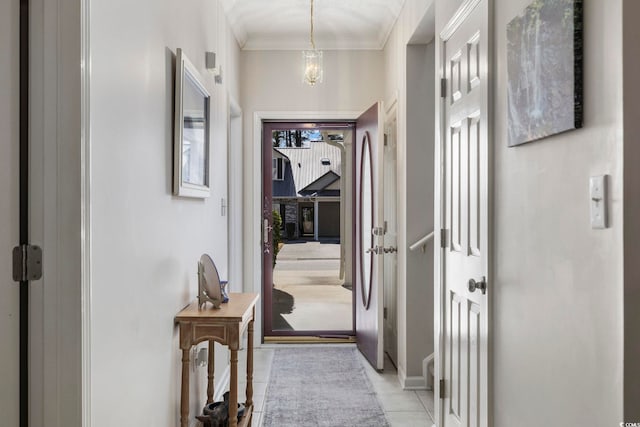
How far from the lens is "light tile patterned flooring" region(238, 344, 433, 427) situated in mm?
2807

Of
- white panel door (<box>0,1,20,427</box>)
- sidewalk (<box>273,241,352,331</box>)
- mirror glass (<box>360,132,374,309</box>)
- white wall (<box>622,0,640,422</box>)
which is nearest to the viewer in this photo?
white wall (<box>622,0,640,422</box>)

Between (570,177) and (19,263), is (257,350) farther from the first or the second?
(570,177)

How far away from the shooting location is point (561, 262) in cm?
127

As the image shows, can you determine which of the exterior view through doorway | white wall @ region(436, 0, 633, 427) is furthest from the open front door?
white wall @ region(436, 0, 633, 427)

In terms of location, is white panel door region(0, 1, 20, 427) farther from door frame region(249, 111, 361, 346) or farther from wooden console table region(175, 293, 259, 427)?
door frame region(249, 111, 361, 346)

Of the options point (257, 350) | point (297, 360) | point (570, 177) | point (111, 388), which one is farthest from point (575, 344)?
point (257, 350)

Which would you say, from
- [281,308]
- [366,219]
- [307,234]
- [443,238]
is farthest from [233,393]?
[307,234]

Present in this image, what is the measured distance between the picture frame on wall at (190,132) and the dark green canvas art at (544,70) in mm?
1395

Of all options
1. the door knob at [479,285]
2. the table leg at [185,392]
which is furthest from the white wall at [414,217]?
the table leg at [185,392]

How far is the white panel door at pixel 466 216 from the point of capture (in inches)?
72.6

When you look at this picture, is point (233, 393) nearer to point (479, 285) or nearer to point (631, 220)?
point (479, 285)

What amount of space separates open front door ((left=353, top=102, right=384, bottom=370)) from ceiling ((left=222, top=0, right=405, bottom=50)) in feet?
2.34

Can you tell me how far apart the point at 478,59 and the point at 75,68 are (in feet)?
4.81

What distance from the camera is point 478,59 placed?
1933 millimetres
